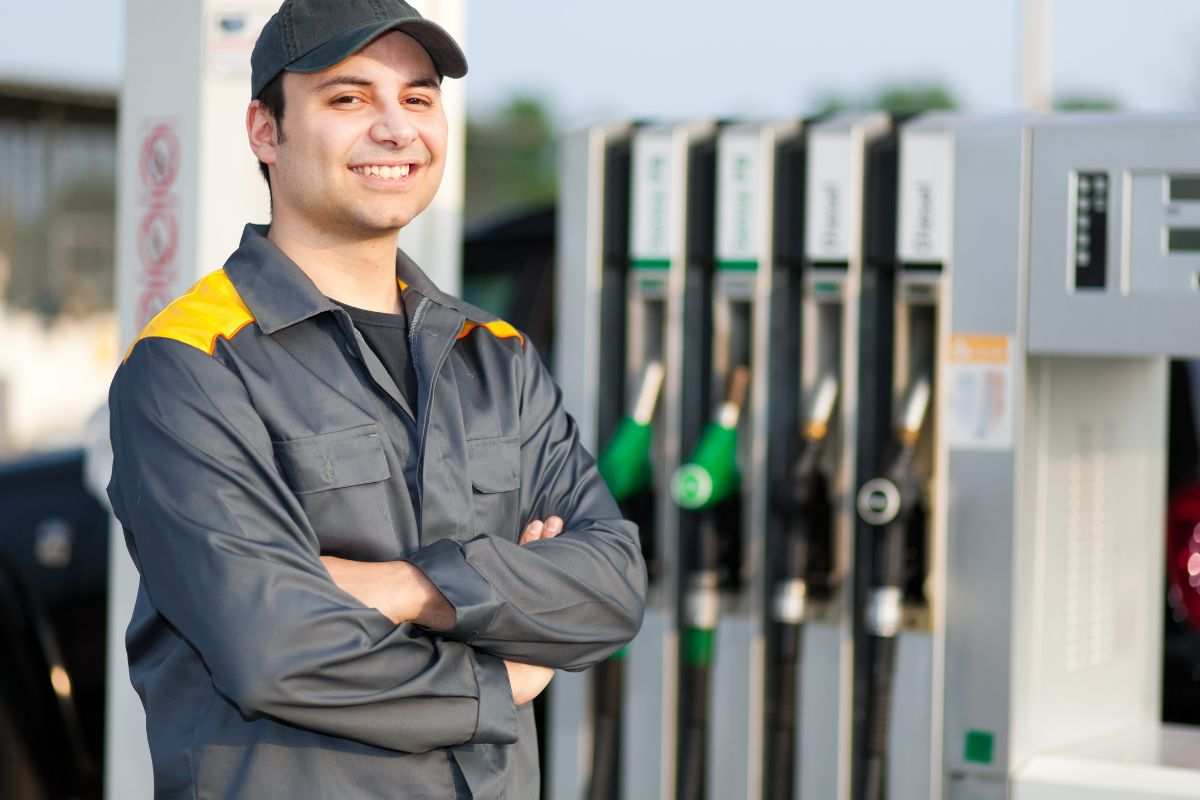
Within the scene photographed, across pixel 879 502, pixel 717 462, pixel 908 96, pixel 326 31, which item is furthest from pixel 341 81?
pixel 908 96

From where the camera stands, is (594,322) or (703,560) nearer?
(703,560)

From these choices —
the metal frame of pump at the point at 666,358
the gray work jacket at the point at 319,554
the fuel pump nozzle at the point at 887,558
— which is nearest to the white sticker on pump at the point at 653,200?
the metal frame of pump at the point at 666,358

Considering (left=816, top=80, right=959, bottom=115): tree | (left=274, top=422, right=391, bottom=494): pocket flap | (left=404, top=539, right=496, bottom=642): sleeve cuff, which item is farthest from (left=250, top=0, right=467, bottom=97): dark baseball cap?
(left=816, top=80, right=959, bottom=115): tree

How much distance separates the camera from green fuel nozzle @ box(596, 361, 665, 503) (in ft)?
12.0

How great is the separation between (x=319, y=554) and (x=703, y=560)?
4.53 ft

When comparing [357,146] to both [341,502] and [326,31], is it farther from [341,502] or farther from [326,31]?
[341,502]

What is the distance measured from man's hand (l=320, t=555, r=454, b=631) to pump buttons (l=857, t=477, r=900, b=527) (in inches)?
51.1

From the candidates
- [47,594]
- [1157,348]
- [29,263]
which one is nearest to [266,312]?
[1157,348]

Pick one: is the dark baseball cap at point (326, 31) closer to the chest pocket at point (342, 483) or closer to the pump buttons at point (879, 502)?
the chest pocket at point (342, 483)

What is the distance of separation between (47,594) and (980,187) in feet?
9.51

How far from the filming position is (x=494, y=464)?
2.61 metres

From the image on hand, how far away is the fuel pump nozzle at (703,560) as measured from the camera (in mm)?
3568

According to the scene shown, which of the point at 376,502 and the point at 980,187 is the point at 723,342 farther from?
the point at 376,502

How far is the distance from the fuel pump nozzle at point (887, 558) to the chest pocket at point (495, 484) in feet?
3.34
